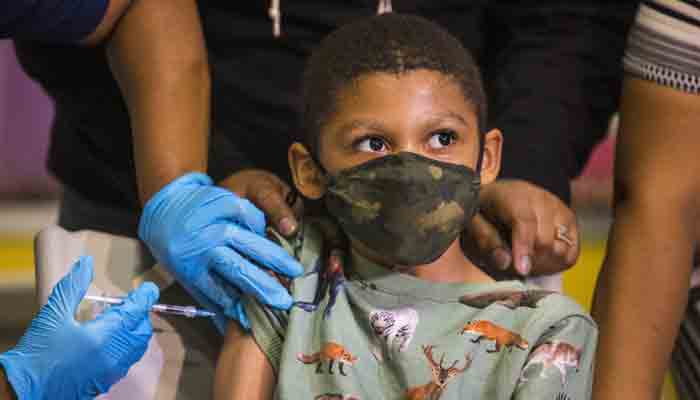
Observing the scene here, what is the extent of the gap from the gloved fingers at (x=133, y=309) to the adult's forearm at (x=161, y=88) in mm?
233

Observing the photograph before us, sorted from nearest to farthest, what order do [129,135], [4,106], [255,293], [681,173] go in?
1. [255,293]
2. [681,173]
3. [129,135]
4. [4,106]

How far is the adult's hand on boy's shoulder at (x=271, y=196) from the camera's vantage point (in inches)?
59.2

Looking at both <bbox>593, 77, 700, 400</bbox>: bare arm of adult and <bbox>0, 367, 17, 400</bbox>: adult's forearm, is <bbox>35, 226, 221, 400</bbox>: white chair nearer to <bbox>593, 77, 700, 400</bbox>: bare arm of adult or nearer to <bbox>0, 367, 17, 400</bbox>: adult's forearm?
<bbox>0, 367, 17, 400</bbox>: adult's forearm

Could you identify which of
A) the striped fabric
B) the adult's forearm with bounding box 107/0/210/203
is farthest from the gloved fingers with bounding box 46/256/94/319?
the striped fabric

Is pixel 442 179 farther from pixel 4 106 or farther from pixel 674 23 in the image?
pixel 4 106

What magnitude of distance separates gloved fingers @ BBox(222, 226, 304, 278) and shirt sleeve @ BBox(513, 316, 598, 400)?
386 millimetres

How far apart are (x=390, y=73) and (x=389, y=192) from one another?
6.9 inches

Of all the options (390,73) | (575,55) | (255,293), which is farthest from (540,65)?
(255,293)

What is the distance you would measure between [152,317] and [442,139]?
1.83ft

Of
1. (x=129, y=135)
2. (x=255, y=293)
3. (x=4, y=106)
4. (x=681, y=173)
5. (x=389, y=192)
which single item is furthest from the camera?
(x=4, y=106)

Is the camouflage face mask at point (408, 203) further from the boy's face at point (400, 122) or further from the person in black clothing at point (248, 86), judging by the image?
the person in black clothing at point (248, 86)

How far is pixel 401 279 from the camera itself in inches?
56.1

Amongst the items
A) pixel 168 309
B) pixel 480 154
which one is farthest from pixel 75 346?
pixel 480 154

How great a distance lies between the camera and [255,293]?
1.44m
